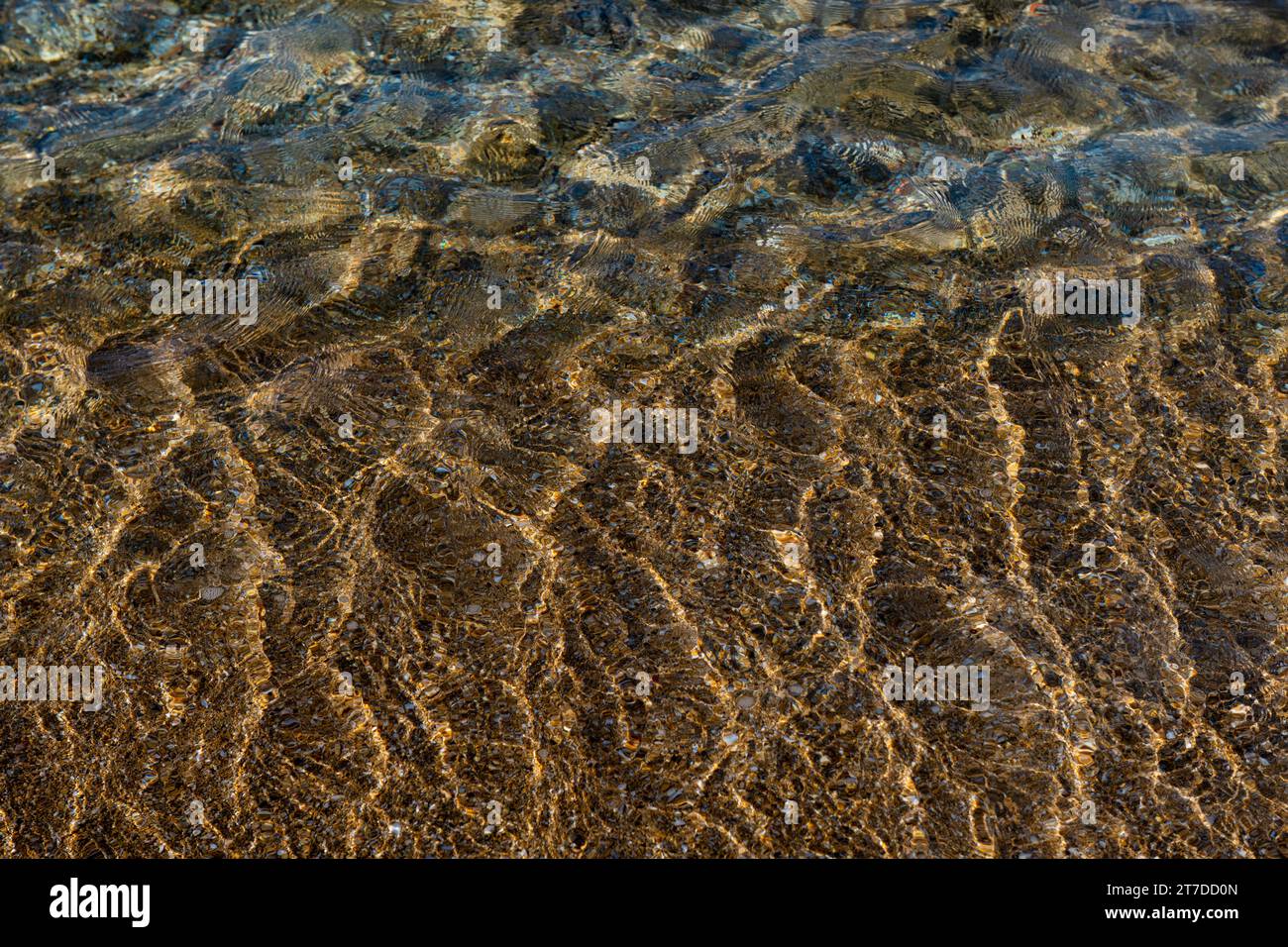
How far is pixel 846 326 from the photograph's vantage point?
4.79m

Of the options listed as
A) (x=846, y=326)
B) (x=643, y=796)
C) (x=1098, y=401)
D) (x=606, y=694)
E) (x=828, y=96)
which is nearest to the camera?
(x=643, y=796)

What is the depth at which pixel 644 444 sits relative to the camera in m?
4.28

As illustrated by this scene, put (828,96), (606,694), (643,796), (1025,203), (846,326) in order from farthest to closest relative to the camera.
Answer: (828,96) → (1025,203) → (846,326) → (606,694) → (643,796)

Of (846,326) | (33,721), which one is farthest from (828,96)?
(33,721)

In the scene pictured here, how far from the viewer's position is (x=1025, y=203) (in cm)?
543

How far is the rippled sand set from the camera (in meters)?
3.35

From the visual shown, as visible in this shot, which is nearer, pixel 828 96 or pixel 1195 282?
pixel 1195 282

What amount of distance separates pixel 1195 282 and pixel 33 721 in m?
5.14

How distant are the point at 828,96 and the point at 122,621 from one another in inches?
179

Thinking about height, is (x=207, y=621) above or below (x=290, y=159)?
below

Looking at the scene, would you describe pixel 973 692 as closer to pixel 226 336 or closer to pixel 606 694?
pixel 606 694

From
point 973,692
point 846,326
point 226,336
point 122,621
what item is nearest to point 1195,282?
point 846,326

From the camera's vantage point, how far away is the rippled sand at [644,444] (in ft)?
11.0

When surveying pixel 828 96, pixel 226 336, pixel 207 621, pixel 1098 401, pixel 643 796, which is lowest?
pixel 643 796
